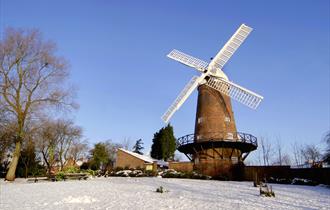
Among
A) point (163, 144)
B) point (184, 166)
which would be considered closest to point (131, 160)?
point (163, 144)

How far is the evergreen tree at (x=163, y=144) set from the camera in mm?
52688

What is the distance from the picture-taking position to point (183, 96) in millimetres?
30047

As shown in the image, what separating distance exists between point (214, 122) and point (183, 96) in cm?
A: 446

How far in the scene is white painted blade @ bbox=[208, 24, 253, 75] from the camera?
30.6 meters

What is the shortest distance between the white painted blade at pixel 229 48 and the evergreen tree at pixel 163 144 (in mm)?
25017

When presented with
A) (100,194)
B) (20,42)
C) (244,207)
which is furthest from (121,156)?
(244,207)

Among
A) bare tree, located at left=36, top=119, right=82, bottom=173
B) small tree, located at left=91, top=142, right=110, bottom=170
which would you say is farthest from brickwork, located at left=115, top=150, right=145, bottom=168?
bare tree, located at left=36, top=119, right=82, bottom=173

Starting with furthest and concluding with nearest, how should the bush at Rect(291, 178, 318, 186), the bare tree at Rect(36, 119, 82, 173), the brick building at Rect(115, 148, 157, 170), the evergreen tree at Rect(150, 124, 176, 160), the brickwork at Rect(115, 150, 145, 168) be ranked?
the evergreen tree at Rect(150, 124, 176, 160)
the bare tree at Rect(36, 119, 82, 173)
the brickwork at Rect(115, 150, 145, 168)
the brick building at Rect(115, 148, 157, 170)
the bush at Rect(291, 178, 318, 186)

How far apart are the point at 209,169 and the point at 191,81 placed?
31.0 ft

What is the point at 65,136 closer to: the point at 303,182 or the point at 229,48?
the point at 229,48

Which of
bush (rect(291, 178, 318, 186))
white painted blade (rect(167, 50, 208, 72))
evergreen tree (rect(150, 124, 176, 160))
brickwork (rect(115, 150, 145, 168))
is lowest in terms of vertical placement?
bush (rect(291, 178, 318, 186))

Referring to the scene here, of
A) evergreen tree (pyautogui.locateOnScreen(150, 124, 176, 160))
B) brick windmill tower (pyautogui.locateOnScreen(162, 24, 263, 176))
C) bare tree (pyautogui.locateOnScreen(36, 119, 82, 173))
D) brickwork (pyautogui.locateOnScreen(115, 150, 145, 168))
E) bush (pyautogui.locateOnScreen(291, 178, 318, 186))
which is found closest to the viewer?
bush (pyautogui.locateOnScreen(291, 178, 318, 186))

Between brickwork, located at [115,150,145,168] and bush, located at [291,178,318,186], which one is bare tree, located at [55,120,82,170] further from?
bush, located at [291,178,318,186]

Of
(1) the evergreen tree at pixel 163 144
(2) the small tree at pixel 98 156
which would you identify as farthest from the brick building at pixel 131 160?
(1) the evergreen tree at pixel 163 144
